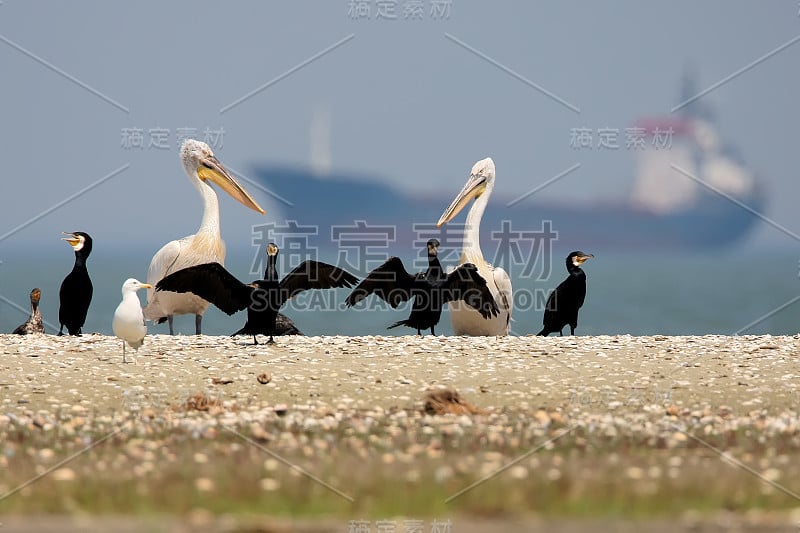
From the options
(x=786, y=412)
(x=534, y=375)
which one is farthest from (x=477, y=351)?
(x=786, y=412)

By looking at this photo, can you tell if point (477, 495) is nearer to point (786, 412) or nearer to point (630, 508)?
point (630, 508)

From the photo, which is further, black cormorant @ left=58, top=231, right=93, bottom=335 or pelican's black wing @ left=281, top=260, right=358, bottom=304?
black cormorant @ left=58, top=231, right=93, bottom=335

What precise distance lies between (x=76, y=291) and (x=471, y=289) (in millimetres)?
5724

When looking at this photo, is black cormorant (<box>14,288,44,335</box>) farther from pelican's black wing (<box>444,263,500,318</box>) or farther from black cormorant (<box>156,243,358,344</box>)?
pelican's black wing (<box>444,263,500,318</box>)

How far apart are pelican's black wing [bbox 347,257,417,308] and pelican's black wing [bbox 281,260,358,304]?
0.77 meters

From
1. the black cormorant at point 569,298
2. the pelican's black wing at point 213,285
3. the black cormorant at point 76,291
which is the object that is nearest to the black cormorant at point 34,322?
the black cormorant at point 76,291

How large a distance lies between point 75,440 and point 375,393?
296cm

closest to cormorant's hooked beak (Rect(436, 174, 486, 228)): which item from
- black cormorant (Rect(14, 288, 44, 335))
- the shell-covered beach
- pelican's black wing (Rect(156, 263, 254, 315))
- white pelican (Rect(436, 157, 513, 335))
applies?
white pelican (Rect(436, 157, 513, 335))

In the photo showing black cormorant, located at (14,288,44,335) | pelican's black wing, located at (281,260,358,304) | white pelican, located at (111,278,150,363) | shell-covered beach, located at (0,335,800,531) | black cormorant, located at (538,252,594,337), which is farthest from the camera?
black cormorant, located at (14,288,44,335)

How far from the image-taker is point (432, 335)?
1253 centimetres

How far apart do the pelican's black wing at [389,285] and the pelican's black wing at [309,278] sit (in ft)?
2.54

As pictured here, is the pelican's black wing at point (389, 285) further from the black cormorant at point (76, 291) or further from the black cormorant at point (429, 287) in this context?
the black cormorant at point (76, 291)

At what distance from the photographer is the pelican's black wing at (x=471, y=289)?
39.9 feet

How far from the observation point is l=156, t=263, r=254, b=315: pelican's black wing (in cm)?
1154
